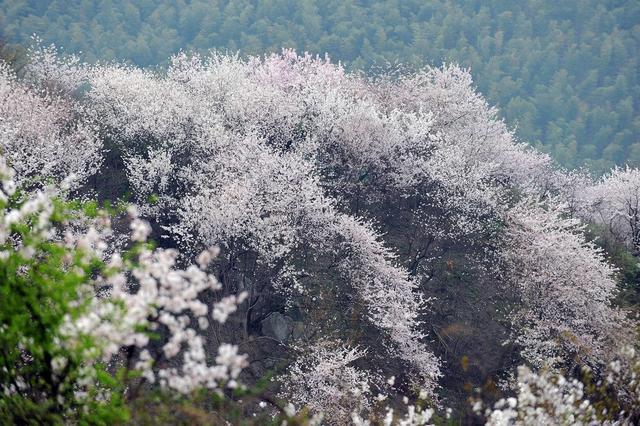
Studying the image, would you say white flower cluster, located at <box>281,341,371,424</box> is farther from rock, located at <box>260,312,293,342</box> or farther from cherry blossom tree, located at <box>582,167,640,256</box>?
cherry blossom tree, located at <box>582,167,640,256</box>

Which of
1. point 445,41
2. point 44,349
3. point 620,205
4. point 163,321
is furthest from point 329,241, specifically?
point 445,41

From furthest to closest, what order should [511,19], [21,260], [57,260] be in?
[511,19] < [57,260] < [21,260]

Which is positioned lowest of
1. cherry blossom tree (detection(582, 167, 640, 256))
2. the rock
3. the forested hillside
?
the rock

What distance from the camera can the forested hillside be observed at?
9712cm

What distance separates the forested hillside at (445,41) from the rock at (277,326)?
67370mm

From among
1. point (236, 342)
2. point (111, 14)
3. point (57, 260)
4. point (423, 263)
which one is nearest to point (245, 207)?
point (236, 342)

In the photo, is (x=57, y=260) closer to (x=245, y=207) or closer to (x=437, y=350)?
(x=245, y=207)

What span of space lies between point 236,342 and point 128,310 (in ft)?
66.3

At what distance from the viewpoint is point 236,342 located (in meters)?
28.1

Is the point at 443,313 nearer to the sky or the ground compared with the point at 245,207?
nearer to the sky

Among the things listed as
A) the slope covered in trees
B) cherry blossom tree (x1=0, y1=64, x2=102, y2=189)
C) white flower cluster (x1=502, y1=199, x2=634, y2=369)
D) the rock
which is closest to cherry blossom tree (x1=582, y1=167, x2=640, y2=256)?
the slope covered in trees

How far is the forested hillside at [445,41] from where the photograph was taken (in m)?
97.1

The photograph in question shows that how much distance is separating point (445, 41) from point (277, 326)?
92609 millimetres

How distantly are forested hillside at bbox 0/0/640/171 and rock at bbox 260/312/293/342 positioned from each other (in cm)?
6737
